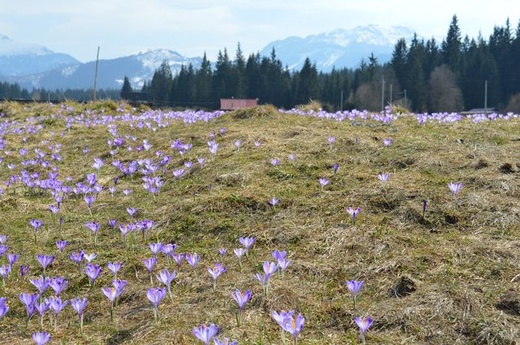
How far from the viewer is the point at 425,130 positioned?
881cm

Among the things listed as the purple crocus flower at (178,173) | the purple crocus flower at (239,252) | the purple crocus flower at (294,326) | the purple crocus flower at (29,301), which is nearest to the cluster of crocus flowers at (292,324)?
the purple crocus flower at (294,326)

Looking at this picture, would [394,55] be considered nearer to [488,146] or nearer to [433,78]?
[433,78]

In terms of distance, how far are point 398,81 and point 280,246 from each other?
8351cm

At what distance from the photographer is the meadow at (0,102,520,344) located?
2961 mm

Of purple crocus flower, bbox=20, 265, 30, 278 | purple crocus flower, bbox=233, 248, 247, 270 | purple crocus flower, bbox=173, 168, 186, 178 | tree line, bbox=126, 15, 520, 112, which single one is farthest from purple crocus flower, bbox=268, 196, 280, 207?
tree line, bbox=126, 15, 520, 112

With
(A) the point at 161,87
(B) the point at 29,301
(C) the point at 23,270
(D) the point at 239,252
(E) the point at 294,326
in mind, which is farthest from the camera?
(A) the point at 161,87

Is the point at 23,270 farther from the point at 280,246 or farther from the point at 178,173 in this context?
the point at 178,173

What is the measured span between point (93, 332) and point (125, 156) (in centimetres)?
625

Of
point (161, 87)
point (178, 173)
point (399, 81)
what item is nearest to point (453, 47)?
point (399, 81)

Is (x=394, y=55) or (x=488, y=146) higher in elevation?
(x=394, y=55)

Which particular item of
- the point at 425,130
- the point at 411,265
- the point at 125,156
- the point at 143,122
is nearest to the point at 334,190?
the point at 411,265

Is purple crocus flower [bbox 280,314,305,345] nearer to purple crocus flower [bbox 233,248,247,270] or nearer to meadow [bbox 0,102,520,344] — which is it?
meadow [bbox 0,102,520,344]

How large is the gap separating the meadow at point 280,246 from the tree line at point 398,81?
56.9 m

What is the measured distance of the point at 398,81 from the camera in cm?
8300
